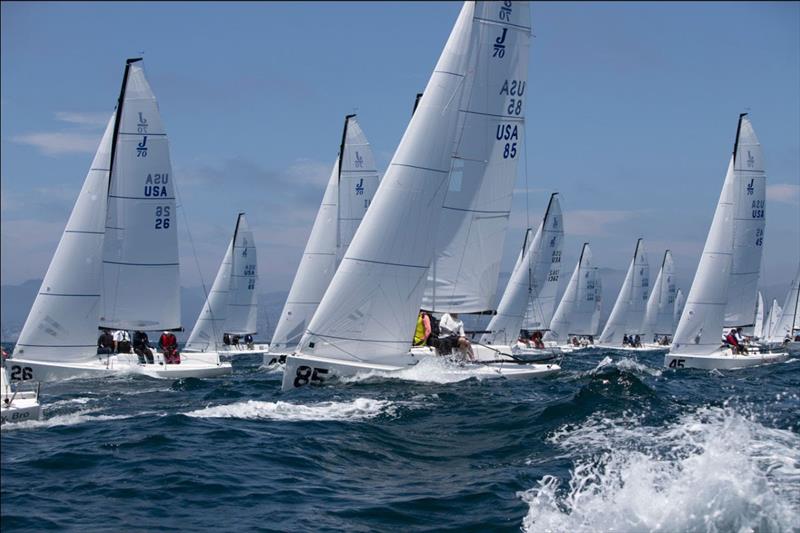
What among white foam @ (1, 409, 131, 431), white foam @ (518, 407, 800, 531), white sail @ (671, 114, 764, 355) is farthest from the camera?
white sail @ (671, 114, 764, 355)

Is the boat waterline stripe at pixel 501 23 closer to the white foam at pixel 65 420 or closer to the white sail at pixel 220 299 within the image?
A: the white foam at pixel 65 420

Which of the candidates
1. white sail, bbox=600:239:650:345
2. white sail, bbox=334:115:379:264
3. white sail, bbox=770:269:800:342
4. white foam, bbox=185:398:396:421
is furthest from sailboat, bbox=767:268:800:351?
white foam, bbox=185:398:396:421

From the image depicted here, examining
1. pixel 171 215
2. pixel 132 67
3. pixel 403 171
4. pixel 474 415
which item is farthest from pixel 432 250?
pixel 132 67

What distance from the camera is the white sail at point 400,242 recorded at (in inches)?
759

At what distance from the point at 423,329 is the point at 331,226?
37.0 ft

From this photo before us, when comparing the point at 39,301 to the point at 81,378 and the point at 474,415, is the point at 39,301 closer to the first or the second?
the point at 81,378

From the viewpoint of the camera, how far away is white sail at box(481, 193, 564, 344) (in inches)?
1786

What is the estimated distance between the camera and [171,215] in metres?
25.5

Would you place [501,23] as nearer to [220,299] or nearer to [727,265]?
[727,265]

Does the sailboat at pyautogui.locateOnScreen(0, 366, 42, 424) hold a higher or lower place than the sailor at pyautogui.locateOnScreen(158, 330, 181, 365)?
higher

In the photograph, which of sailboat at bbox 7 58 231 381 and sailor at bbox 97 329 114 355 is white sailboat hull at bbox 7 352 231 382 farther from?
sailor at bbox 97 329 114 355

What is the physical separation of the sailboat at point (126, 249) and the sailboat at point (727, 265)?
17.2 metres

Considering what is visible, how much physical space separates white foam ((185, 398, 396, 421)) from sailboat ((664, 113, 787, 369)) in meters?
19.3

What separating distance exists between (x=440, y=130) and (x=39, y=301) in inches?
433
